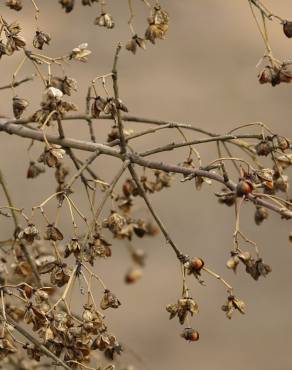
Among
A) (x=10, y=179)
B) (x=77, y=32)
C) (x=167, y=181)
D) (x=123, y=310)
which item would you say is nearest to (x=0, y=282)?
(x=167, y=181)

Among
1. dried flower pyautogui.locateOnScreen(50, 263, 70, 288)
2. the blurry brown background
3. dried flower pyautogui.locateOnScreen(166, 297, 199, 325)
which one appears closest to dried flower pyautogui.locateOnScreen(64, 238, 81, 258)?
dried flower pyautogui.locateOnScreen(50, 263, 70, 288)

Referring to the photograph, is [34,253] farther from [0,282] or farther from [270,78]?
[270,78]

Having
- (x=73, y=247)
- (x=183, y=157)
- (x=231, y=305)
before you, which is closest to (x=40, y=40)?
(x=73, y=247)

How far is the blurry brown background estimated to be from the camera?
218 inches

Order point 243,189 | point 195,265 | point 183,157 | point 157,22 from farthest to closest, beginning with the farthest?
point 183,157
point 157,22
point 195,265
point 243,189

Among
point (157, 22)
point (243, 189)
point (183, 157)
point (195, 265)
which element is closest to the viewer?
point (243, 189)

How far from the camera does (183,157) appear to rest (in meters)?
6.34

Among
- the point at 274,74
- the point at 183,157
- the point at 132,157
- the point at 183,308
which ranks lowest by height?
the point at 183,308

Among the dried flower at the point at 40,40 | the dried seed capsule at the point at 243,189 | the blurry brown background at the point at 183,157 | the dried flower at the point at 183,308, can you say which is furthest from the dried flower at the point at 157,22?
the blurry brown background at the point at 183,157

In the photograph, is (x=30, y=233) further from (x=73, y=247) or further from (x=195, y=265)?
(x=195, y=265)

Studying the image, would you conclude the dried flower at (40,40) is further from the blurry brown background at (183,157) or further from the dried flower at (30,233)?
the blurry brown background at (183,157)

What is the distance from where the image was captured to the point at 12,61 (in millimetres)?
6254

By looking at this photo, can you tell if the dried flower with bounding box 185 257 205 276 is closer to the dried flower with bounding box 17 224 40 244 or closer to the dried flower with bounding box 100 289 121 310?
the dried flower with bounding box 100 289 121 310

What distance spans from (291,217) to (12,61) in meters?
4.89
